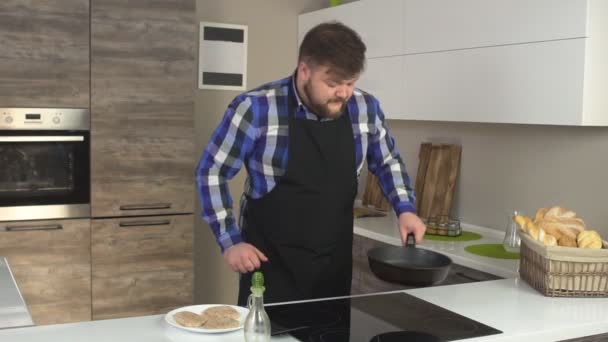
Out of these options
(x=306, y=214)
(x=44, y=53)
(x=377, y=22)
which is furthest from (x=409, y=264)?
(x=44, y=53)

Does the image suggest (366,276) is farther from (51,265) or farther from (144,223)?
(51,265)

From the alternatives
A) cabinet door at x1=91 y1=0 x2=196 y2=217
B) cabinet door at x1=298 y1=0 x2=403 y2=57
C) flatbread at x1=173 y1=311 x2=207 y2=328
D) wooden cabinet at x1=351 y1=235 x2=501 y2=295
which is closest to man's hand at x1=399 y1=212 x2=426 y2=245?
wooden cabinet at x1=351 y1=235 x2=501 y2=295

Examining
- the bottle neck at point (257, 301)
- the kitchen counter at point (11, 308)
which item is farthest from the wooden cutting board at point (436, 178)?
the bottle neck at point (257, 301)

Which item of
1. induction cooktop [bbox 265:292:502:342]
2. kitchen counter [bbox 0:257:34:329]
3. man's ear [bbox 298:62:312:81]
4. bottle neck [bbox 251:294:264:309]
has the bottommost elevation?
kitchen counter [bbox 0:257:34:329]

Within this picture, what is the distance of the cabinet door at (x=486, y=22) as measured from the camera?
9.02ft

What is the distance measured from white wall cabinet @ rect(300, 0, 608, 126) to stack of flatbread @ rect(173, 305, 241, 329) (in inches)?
63.4

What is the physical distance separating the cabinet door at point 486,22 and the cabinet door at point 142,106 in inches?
46.7

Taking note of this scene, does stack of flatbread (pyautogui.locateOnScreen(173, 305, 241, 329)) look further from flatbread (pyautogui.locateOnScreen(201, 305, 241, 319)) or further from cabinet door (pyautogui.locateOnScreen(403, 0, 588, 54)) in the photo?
cabinet door (pyautogui.locateOnScreen(403, 0, 588, 54))

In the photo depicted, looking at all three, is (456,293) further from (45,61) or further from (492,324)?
(45,61)

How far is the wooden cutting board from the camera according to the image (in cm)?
381

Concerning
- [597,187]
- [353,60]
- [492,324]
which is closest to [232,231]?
[353,60]

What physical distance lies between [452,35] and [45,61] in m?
1.95

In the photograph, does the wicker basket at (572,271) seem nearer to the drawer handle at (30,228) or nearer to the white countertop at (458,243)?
the white countertop at (458,243)

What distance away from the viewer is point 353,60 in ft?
7.29
